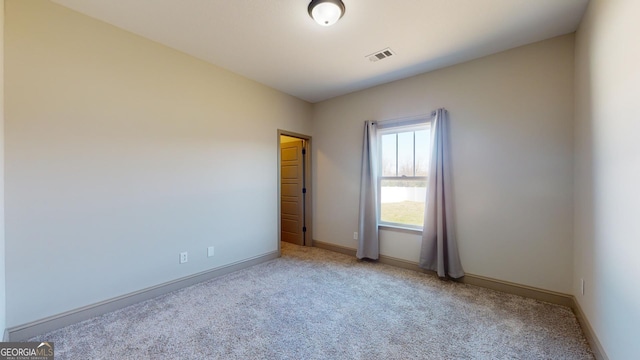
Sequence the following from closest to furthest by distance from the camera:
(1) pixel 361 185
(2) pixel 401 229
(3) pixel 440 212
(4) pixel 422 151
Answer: (3) pixel 440 212
(4) pixel 422 151
(2) pixel 401 229
(1) pixel 361 185

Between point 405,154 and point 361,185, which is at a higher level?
point 405,154

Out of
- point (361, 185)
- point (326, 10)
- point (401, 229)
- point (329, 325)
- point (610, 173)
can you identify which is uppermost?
point (326, 10)

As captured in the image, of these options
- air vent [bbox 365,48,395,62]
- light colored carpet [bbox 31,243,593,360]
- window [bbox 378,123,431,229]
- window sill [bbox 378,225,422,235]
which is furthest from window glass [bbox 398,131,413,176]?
light colored carpet [bbox 31,243,593,360]

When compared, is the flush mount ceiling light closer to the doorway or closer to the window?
the window

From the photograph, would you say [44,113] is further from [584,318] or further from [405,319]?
[584,318]

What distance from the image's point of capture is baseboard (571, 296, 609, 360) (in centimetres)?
171

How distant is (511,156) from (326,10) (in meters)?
2.47

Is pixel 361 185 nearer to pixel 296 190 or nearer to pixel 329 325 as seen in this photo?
pixel 296 190

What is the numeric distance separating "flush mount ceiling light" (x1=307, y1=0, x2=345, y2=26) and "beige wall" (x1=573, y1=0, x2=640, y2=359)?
175 cm

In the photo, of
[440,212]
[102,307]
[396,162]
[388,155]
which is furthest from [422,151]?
[102,307]

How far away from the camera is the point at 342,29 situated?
7.94ft

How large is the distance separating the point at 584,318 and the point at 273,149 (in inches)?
153

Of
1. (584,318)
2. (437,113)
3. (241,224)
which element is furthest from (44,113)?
(584,318)

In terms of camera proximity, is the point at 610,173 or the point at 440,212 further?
the point at 440,212
